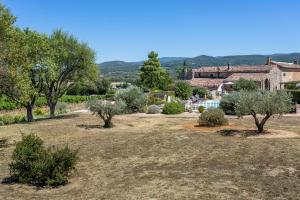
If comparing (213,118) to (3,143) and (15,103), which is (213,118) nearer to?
(3,143)

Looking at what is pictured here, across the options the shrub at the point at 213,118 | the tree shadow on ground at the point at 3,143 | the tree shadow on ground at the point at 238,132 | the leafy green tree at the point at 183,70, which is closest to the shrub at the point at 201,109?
the shrub at the point at 213,118

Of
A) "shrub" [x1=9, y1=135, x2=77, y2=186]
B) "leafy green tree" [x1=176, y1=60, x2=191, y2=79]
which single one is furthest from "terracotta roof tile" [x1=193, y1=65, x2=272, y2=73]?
"shrub" [x1=9, y1=135, x2=77, y2=186]

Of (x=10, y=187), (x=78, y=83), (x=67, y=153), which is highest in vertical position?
(x=78, y=83)

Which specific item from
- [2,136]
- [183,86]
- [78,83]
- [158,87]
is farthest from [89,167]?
[158,87]

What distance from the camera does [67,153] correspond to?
16500mm

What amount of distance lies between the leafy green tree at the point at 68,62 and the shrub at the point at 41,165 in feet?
70.2

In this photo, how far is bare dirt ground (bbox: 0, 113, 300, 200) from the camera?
1437 cm

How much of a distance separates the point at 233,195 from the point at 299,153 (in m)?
7.18

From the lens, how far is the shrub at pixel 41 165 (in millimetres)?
15969

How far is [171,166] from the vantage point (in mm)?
18016

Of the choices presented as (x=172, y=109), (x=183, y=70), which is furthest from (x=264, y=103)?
(x=183, y=70)

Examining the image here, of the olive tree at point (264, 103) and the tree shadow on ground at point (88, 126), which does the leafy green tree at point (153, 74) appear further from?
the olive tree at point (264, 103)

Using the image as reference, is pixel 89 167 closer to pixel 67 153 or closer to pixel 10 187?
pixel 67 153

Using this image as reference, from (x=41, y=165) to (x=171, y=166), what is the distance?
5.57m
